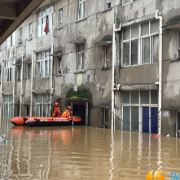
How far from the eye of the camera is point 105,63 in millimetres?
18797

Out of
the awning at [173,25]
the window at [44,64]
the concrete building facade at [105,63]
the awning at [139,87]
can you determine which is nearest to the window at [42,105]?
the concrete building facade at [105,63]

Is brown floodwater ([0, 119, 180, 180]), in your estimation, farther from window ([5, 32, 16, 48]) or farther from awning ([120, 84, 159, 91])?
window ([5, 32, 16, 48])

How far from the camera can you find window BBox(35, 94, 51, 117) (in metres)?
→ 24.2

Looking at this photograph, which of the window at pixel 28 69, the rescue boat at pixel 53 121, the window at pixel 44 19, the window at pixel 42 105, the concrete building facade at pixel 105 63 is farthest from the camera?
the window at pixel 28 69

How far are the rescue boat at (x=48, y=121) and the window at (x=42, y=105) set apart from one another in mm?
3860

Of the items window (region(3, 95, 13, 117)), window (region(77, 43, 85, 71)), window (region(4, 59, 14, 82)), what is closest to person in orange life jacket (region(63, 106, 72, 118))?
window (region(77, 43, 85, 71))

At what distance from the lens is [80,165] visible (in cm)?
773

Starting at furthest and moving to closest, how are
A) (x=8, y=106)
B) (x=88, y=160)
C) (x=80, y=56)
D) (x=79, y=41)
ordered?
(x=8, y=106), (x=80, y=56), (x=79, y=41), (x=88, y=160)

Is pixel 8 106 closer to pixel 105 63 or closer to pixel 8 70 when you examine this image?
pixel 8 70

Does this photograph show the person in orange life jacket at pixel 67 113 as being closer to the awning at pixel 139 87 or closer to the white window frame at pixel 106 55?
the white window frame at pixel 106 55

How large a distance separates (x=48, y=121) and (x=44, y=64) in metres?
6.96

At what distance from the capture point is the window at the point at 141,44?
15492 mm

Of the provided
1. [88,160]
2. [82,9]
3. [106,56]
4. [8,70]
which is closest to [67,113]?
[106,56]

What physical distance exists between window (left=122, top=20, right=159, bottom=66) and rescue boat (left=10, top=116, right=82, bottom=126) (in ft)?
17.5
